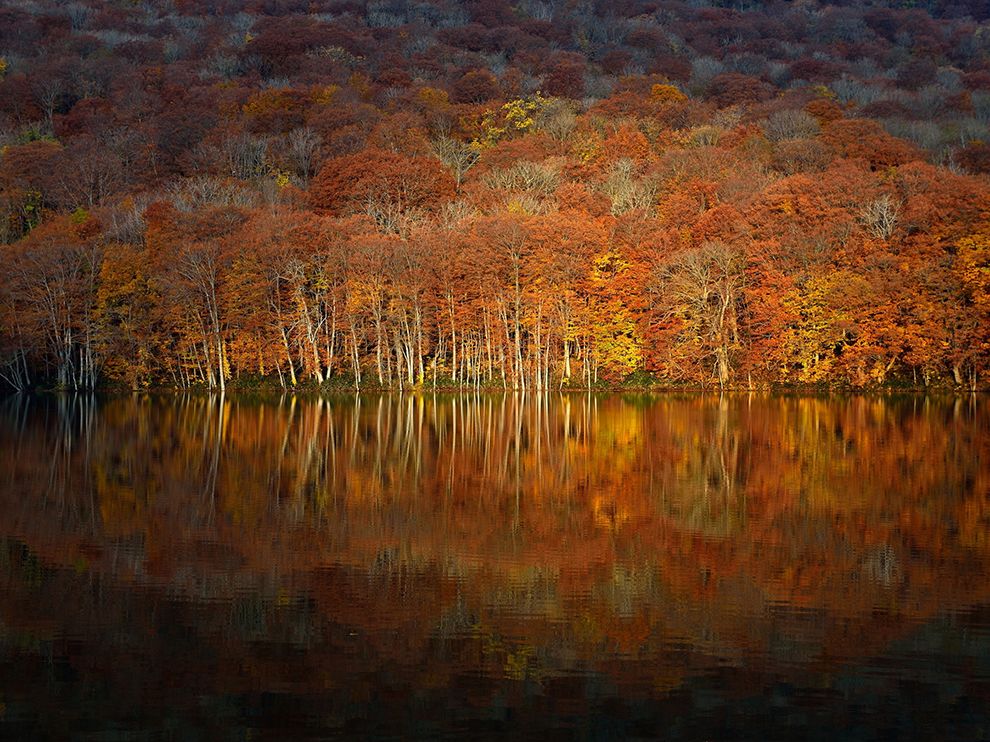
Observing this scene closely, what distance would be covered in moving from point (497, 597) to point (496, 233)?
157 ft

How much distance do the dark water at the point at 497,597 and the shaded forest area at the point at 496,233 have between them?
110 ft

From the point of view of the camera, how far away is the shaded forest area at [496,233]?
57.0 meters

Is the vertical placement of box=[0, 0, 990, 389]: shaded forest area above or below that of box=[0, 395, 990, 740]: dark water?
above

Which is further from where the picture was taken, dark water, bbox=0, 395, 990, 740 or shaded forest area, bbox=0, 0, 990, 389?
shaded forest area, bbox=0, 0, 990, 389

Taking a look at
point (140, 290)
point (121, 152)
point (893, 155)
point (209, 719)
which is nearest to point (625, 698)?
point (209, 719)

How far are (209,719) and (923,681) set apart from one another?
19.4 feet

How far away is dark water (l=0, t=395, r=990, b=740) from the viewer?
817cm

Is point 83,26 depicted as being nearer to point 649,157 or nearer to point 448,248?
point 649,157

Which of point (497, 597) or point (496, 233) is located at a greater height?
point (496, 233)

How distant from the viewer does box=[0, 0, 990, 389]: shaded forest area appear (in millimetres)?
57031

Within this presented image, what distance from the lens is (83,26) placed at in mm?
141125

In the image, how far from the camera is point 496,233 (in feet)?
190

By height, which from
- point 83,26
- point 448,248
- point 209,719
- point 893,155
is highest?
point 83,26

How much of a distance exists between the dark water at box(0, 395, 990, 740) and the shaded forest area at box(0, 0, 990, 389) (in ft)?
110
